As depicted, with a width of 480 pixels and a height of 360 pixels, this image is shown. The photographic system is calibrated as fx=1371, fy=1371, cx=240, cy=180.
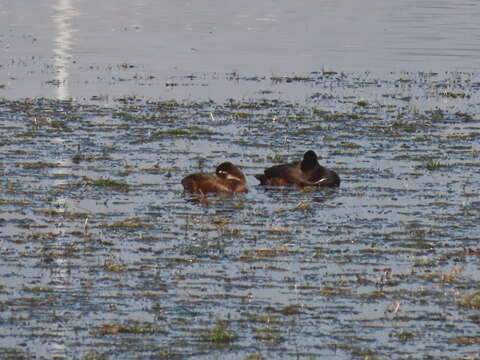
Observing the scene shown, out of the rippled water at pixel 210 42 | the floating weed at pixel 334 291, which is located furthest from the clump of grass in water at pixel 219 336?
the rippled water at pixel 210 42

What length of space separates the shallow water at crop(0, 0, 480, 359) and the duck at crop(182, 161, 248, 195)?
224 mm

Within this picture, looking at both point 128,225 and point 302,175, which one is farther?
point 302,175

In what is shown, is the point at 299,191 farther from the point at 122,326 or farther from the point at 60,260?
the point at 122,326

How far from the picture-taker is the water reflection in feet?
99.5

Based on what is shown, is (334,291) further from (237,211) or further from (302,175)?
(302,175)

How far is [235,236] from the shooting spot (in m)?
15.3

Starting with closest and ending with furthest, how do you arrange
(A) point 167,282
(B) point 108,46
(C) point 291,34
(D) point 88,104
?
(A) point 167,282 → (D) point 88,104 → (B) point 108,46 → (C) point 291,34

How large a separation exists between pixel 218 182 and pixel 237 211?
4.02ft

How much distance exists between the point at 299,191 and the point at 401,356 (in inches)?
334

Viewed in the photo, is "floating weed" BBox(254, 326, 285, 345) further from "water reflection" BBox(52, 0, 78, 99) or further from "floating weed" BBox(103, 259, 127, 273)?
"water reflection" BBox(52, 0, 78, 99)

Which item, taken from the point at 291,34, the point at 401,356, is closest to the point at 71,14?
the point at 291,34

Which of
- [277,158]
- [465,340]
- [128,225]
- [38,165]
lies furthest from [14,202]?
[465,340]

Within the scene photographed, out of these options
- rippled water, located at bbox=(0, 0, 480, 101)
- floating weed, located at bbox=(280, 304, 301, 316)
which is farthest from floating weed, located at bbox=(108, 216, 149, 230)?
rippled water, located at bbox=(0, 0, 480, 101)

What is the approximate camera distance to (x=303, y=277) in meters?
13.4
